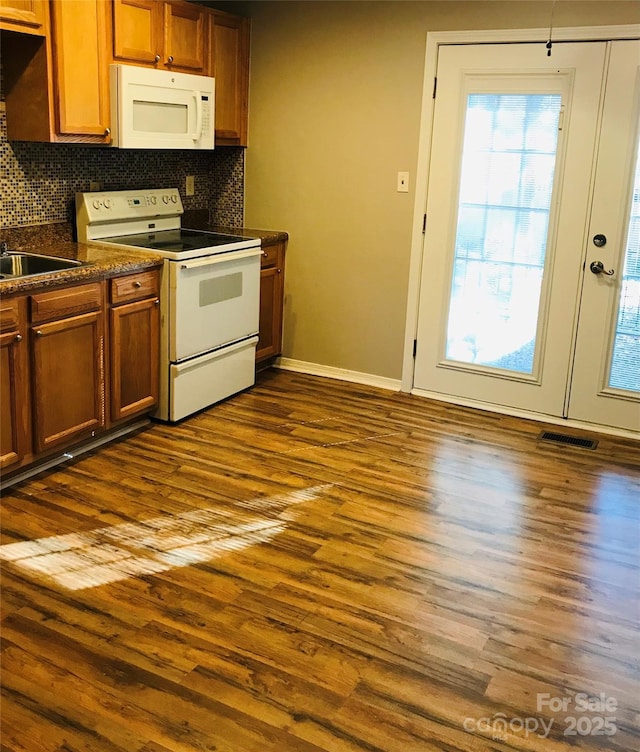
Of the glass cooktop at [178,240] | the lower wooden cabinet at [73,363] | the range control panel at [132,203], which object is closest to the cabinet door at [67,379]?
the lower wooden cabinet at [73,363]

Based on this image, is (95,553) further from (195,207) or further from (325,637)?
(195,207)

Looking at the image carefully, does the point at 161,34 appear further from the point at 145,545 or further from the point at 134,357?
the point at 145,545

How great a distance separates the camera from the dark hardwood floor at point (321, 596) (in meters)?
2.04

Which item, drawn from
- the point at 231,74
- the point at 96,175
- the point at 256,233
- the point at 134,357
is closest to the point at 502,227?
the point at 256,233

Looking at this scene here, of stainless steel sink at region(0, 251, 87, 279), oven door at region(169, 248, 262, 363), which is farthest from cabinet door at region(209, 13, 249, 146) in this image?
stainless steel sink at region(0, 251, 87, 279)

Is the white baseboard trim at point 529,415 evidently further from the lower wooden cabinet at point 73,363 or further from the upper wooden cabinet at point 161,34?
the upper wooden cabinet at point 161,34

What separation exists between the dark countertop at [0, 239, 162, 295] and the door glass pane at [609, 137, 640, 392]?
2.39 m

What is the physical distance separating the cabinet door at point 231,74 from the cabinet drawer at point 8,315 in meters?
2.12

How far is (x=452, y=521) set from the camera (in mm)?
3170

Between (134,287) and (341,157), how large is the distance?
169cm

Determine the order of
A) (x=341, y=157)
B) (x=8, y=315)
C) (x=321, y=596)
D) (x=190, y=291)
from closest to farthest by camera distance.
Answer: (x=321, y=596) → (x=8, y=315) → (x=190, y=291) → (x=341, y=157)

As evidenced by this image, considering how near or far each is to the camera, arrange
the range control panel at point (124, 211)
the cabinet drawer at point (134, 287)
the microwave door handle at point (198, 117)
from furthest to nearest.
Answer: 1. the microwave door handle at point (198, 117)
2. the range control panel at point (124, 211)
3. the cabinet drawer at point (134, 287)

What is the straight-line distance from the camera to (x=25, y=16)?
325 centimetres

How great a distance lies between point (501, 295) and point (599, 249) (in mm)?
574
